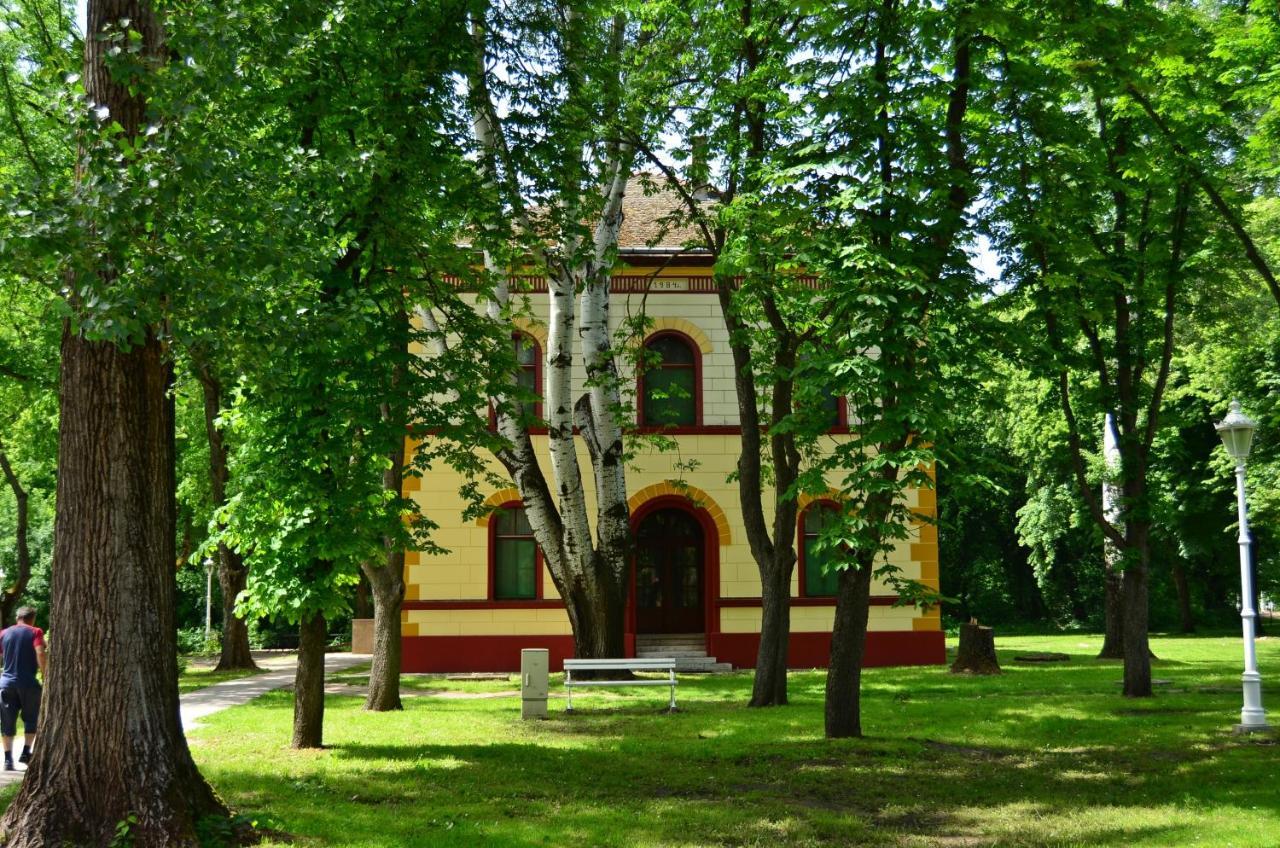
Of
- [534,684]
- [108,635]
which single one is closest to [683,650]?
[534,684]

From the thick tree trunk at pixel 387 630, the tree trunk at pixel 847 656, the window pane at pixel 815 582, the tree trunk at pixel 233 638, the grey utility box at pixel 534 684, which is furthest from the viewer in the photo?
the tree trunk at pixel 233 638

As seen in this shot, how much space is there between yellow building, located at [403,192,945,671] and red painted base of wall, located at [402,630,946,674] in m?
0.03

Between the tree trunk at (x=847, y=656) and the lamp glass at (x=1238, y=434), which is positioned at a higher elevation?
the lamp glass at (x=1238, y=434)

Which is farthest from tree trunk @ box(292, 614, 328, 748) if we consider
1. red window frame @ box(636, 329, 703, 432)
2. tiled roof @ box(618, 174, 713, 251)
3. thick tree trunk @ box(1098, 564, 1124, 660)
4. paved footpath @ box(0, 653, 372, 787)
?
thick tree trunk @ box(1098, 564, 1124, 660)

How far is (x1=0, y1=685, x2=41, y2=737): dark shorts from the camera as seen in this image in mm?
11805

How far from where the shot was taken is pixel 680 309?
2638 cm

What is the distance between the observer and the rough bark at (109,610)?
783 centimetres

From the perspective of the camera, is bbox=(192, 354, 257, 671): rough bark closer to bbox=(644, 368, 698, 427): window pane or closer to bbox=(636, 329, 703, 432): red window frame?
bbox=(636, 329, 703, 432): red window frame

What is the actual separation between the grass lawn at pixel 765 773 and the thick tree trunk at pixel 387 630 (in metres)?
0.40

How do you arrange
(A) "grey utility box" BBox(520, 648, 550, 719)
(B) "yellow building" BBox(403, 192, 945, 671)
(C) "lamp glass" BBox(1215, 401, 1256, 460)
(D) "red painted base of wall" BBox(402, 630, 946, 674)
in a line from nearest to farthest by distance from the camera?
(C) "lamp glass" BBox(1215, 401, 1256, 460) → (A) "grey utility box" BBox(520, 648, 550, 719) → (D) "red painted base of wall" BBox(402, 630, 946, 674) → (B) "yellow building" BBox(403, 192, 945, 671)

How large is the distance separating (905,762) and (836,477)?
14236mm

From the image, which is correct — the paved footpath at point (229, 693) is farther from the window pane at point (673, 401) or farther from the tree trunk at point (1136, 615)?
the tree trunk at point (1136, 615)

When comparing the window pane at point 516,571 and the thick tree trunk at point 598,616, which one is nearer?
the thick tree trunk at point 598,616

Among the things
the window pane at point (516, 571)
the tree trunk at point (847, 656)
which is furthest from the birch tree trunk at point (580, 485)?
the tree trunk at point (847, 656)
